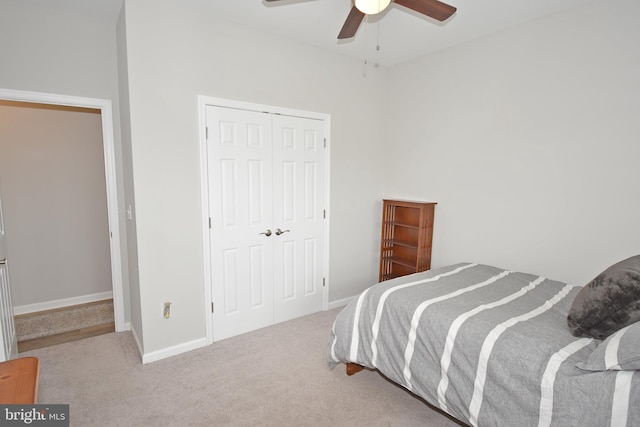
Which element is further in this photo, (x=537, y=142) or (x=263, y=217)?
(x=263, y=217)

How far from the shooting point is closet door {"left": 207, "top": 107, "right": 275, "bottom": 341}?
277cm

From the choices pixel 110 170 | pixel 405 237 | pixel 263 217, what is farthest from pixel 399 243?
pixel 110 170

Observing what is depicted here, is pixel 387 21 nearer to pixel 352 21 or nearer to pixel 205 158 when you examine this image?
pixel 352 21

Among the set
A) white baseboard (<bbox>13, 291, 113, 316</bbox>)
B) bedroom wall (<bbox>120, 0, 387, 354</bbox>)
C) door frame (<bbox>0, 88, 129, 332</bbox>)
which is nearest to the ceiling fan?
bedroom wall (<bbox>120, 0, 387, 354</bbox>)

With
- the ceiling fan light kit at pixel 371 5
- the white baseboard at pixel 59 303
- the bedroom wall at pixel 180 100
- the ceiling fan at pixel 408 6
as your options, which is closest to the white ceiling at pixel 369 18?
the bedroom wall at pixel 180 100

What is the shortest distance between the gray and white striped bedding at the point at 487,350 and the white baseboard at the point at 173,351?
3.83 feet

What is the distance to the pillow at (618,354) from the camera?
4.04 ft

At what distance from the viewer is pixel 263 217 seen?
10.00 feet

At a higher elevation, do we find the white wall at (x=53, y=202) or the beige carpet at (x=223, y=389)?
the white wall at (x=53, y=202)

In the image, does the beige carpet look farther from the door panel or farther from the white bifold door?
the white bifold door

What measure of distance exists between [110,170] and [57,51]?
0.98 m

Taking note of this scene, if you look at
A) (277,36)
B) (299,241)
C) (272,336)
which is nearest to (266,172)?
(299,241)

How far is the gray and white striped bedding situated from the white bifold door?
1.03 metres

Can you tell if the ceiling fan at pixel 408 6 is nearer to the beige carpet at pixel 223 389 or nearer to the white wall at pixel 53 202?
the beige carpet at pixel 223 389
